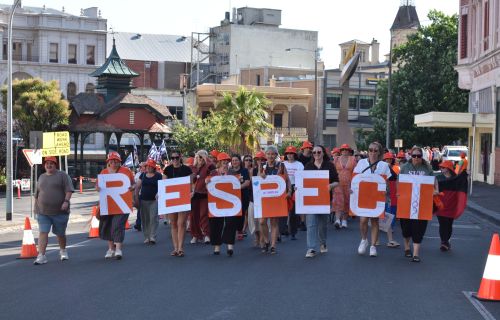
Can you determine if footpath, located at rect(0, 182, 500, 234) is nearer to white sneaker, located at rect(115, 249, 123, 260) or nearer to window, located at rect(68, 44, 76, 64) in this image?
white sneaker, located at rect(115, 249, 123, 260)

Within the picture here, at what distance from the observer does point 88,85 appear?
83.3m

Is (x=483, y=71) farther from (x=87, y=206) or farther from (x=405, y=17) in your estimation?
(x=405, y=17)

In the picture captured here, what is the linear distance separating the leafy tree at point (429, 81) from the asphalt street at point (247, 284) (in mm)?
46696

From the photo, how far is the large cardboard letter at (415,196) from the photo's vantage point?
14891mm

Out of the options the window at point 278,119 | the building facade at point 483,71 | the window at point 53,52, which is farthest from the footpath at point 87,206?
the window at point 278,119

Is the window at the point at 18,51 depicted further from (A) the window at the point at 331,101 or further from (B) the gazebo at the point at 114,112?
(B) the gazebo at the point at 114,112

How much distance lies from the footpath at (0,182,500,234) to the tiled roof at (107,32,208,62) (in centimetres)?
5203

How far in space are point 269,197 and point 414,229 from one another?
8.24 feet

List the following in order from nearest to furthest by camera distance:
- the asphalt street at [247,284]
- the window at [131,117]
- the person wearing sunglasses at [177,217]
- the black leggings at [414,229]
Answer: the asphalt street at [247,284], the black leggings at [414,229], the person wearing sunglasses at [177,217], the window at [131,117]

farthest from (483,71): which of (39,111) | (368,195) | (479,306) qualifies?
(479,306)

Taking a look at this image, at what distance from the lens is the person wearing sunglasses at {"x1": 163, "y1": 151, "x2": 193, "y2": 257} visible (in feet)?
50.5

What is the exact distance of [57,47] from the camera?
3223 inches

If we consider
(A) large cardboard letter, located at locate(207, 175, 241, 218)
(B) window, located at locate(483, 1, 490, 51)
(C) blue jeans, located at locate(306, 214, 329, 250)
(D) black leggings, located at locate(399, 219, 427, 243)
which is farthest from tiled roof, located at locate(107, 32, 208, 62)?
(D) black leggings, located at locate(399, 219, 427, 243)

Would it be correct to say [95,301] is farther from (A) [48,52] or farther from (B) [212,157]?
(A) [48,52]
